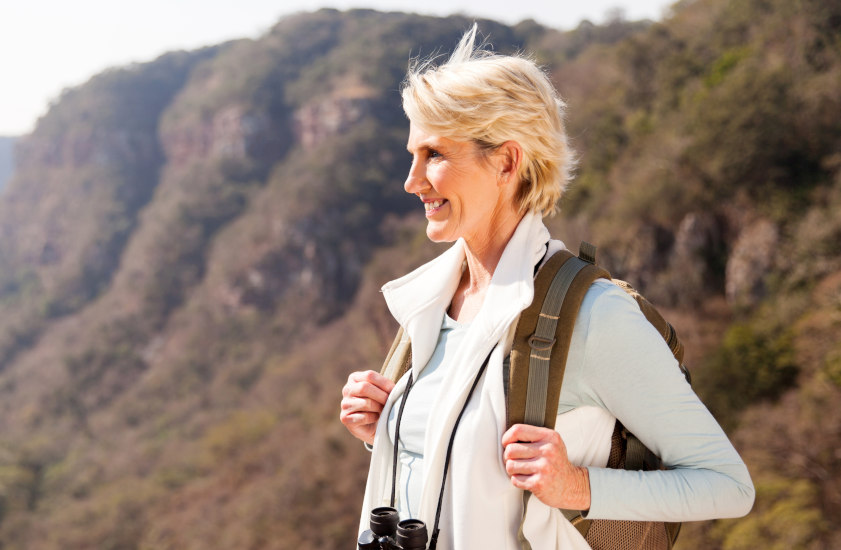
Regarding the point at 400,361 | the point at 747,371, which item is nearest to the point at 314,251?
the point at 747,371

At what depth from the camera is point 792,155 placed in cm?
1975

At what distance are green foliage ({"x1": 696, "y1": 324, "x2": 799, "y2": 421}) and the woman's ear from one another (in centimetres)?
1684

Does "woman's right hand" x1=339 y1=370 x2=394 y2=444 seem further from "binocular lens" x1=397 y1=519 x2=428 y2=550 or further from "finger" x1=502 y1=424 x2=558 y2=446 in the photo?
"finger" x1=502 y1=424 x2=558 y2=446

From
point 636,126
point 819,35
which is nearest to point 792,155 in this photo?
point 819,35

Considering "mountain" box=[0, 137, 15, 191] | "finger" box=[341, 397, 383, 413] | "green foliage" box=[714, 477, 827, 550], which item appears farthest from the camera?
"mountain" box=[0, 137, 15, 191]

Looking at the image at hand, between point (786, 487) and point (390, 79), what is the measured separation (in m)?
57.2

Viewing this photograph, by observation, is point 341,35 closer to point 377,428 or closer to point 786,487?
point 786,487

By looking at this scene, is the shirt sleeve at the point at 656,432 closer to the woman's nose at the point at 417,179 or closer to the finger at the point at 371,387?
the woman's nose at the point at 417,179

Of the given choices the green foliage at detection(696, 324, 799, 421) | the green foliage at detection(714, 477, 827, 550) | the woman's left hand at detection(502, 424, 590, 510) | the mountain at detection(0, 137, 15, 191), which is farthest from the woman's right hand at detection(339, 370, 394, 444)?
the mountain at detection(0, 137, 15, 191)

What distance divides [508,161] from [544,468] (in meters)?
0.64

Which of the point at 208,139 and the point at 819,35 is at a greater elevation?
the point at 208,139

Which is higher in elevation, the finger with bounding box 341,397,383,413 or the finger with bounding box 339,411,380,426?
the finger with bounding box 341,397,383,413

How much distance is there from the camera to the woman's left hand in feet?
4.27

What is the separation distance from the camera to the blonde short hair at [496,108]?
147 centimetres
